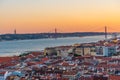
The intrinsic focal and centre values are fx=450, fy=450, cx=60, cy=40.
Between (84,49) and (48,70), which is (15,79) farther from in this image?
(84,49)

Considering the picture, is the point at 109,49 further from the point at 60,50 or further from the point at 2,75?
the point at 2,75

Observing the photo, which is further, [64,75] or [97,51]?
[97,51]

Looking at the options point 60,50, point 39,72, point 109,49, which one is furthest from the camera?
point 60,50

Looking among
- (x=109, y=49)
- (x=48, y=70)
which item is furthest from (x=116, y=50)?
(x=48, y=70)

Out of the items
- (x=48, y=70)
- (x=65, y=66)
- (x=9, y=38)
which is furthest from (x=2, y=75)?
(x=9, y=38)

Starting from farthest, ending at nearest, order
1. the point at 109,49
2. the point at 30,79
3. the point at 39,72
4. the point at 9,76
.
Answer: the point at 109,49
the point at 39,72
the point at 9,76
the point at 30,79

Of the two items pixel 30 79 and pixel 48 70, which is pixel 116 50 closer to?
pixel 48 70

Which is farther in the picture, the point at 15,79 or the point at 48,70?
the point at 48,70

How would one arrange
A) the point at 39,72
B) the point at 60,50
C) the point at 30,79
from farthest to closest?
1. the point at 60,50
2. the point at 39,72
3. the point at 30,79
